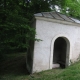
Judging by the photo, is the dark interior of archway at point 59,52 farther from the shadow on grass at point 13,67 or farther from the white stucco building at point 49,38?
A: the shadow on grass at point 13,67

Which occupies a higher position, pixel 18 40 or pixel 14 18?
pixel 14 18

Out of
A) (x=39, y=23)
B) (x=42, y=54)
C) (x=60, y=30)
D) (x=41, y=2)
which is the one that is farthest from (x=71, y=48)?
(x=41, y=2)

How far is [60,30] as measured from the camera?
746cm

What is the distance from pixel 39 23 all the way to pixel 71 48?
8.97ft

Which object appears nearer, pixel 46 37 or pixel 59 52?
pixel 46 37

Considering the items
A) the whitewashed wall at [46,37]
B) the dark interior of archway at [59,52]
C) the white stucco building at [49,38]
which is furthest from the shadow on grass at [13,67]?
the dark interior of archway at [59,52]

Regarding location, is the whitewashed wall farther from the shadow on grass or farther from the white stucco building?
the shadow on grass

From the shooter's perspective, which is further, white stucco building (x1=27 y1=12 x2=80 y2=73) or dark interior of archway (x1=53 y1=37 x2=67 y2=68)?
dark interior of archway (x1=53 y1=37 x2=67 y2=68)

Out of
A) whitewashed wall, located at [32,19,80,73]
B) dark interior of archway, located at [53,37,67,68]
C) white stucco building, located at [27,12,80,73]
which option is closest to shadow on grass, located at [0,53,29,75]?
white stucco building, located at [27,12,80,73]

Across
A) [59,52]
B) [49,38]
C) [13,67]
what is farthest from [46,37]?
[13,67]

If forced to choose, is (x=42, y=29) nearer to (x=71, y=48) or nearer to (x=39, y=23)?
(x=39, y=23)

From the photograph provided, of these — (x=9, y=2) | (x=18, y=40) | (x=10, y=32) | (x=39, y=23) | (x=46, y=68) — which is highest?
(x=9, y=2)

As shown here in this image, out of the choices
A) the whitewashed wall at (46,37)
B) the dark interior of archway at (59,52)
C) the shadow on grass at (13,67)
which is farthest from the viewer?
the dark interior of archway at (59,52)

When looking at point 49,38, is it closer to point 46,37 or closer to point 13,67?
point 46,37
